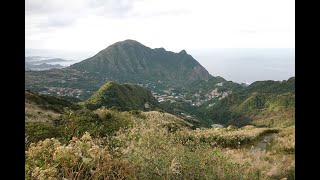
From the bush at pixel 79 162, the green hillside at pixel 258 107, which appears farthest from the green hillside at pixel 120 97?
the bush at pixel 79 162

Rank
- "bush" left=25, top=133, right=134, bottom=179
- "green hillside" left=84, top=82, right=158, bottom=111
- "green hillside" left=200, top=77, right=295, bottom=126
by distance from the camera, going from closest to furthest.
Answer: "bush" left=25, top=133, right=134, bottom=179, "green hillside" left=84, top=82, right=158, bottom=111, "green hillside" left=200, top=77, right=295, bottom=126

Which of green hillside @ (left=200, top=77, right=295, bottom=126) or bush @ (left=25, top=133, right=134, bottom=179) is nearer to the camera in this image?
bush @ (left=25, top=133, right=134, bottom=179)

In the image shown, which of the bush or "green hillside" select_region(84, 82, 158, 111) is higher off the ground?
the bush

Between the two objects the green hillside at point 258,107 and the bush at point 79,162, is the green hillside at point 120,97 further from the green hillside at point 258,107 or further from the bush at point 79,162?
the bush at point 79,162

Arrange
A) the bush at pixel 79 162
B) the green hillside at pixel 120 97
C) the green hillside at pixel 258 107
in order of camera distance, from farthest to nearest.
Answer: the green hillside at pixel 258 107 < the green hillside at pixel 120 97 < the bush at pixel 79 162

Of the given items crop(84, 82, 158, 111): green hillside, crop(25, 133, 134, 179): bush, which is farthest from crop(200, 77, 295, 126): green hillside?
crop(25, 133, 134, 179): bush

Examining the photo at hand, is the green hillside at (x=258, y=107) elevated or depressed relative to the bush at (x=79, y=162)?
depressed

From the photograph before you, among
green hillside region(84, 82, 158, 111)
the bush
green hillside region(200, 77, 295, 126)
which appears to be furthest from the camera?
green hillside region(200, 77, 295, 126)

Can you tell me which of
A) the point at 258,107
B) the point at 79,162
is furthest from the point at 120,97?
the point at 79,162

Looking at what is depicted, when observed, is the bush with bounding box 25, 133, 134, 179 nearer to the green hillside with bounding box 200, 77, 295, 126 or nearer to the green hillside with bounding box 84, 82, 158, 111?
the green hillside with bounding box 84, 82, 158, 111

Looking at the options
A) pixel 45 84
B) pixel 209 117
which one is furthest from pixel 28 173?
pixel 45 84

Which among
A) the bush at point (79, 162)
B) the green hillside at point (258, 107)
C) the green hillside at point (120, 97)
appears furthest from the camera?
the green hillside at point (258, 107)

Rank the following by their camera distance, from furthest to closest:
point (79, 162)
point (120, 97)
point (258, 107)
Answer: point (258, 107), point (120, 97), point (79, 162)

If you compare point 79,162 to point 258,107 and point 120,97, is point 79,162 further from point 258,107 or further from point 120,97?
point 258,107
